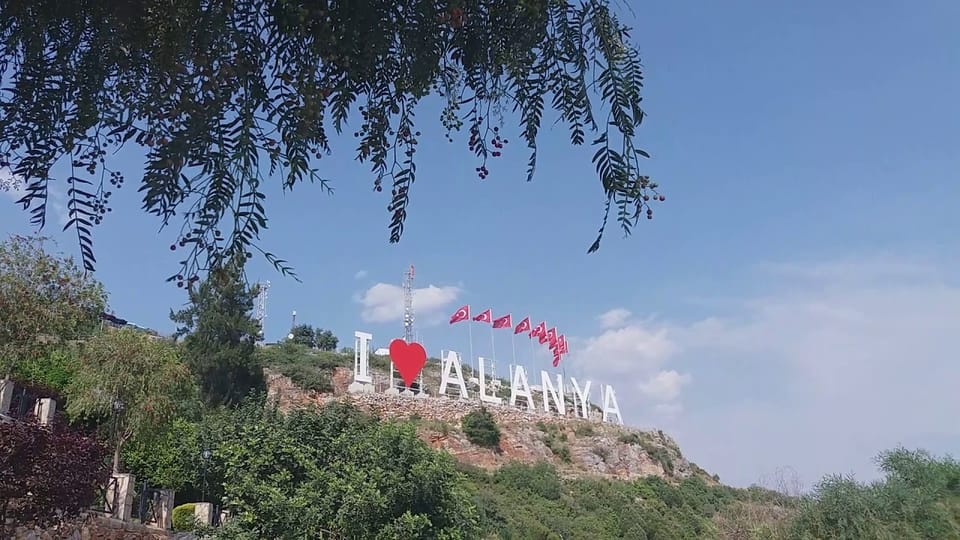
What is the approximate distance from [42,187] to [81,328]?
14.8 m

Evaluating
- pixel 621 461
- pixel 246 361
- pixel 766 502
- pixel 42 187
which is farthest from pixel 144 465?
pixel 621 461

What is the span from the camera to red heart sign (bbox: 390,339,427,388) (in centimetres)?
3525

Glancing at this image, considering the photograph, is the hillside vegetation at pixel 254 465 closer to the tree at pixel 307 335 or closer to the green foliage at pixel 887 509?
the green foliage at pixel 887 509

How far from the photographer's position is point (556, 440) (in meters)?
39.8

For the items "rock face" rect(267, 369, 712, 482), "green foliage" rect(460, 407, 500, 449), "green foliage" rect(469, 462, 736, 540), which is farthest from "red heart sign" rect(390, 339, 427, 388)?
"green foliage" rect(469, 462, 736, 540)

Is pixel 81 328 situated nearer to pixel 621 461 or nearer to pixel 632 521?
pixel 632 521

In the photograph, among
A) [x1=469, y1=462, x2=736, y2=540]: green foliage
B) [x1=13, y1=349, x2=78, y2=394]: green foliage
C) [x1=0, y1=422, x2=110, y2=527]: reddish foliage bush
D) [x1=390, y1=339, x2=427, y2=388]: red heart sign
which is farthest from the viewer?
[x1=390, y1=339, x2=427, y2=388]: red heart sign

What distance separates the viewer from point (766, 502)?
19578 millimetres

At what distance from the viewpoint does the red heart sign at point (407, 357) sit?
35.2m

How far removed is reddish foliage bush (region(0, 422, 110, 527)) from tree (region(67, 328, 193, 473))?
245 inches

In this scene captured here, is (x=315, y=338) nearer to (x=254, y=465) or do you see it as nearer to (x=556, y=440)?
(x=556, y=440)

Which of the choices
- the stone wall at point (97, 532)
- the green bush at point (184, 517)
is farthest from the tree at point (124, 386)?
the stone wall at point (97, 532)

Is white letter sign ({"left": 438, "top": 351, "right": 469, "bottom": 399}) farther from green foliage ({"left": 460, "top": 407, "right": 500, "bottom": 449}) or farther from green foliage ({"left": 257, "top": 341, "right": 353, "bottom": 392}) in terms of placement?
green foliage ({"left": 257, "top": 341, "right": 353, "bottom": 392})

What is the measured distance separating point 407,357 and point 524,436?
762 cm
